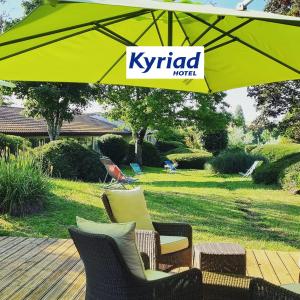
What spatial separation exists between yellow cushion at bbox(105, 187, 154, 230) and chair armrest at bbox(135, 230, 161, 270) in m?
0.46

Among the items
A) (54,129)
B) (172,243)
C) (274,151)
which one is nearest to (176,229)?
(172,243)

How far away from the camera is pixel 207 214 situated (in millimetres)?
10617

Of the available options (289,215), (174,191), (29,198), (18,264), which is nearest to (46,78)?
(18,264)

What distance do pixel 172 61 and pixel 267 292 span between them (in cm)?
202

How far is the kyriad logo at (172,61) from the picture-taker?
12.9 ft

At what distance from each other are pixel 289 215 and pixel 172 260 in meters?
6.47

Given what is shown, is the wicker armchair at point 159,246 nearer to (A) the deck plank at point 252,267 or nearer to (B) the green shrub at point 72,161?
(A) the deck plank at point 252,267

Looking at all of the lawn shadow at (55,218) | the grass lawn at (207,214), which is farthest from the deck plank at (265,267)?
the lawn shadow at (55,218)

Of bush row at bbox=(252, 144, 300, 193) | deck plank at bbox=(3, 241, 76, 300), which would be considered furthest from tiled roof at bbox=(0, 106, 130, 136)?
deck plank at bbox=(3, 241, 76, 300)

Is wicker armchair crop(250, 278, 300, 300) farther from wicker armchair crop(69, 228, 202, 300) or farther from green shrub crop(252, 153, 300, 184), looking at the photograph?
green shrub crop(252, 153, 300, 184)

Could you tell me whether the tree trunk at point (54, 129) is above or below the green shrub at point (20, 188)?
above

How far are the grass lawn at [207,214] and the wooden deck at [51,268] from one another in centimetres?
114

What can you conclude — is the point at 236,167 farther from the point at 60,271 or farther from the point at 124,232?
the point at 124,232

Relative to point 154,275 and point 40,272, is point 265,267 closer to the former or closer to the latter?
point 154,275
